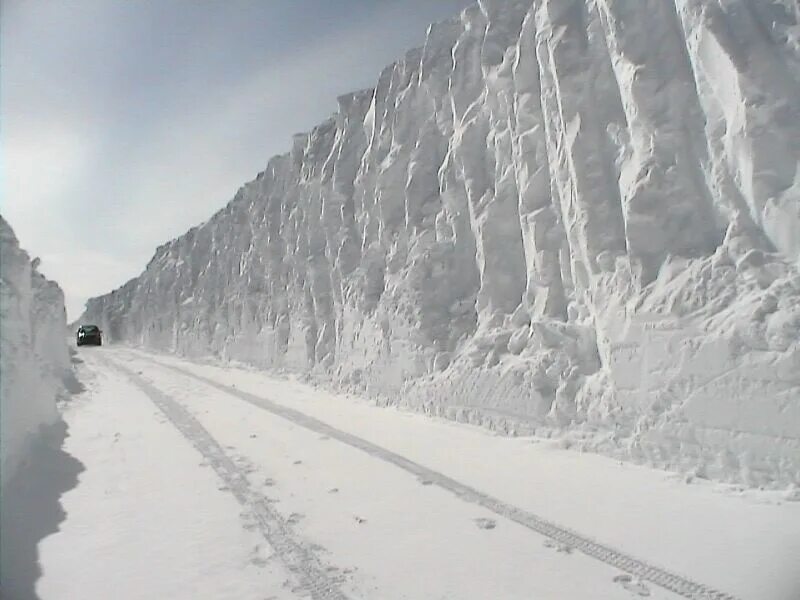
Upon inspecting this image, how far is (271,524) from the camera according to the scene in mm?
5871

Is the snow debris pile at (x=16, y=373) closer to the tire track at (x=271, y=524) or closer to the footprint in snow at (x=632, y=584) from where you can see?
the tire track at (x=271, y=524)

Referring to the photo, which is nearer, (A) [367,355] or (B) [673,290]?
(B) [673,290]

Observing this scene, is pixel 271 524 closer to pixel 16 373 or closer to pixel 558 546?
pixel 558 546

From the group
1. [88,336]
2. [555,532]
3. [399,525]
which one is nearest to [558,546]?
[555,532]

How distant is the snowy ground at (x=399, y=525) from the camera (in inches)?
180

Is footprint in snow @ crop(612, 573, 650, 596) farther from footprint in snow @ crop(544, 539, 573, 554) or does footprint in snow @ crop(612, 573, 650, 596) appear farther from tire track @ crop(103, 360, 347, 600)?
tire track @ crop(103, 360, 347, 600)

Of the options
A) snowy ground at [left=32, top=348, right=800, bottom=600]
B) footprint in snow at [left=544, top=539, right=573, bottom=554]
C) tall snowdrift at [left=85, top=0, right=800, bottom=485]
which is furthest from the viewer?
tall snowdrift at [left=85, top=0, right=800, bottom=485]

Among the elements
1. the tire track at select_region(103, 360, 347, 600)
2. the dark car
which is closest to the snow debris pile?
the tire track at select_region(103, 360, 347, 600)

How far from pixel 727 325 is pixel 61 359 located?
2117cm

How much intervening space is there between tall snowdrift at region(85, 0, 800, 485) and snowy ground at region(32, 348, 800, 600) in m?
1.07

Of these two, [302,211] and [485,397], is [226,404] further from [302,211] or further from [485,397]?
[302,211]

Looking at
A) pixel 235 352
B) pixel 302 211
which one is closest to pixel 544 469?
pixel 302 211

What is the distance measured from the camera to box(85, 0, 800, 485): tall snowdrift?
281 inches

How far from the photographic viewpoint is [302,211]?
24609 mm
